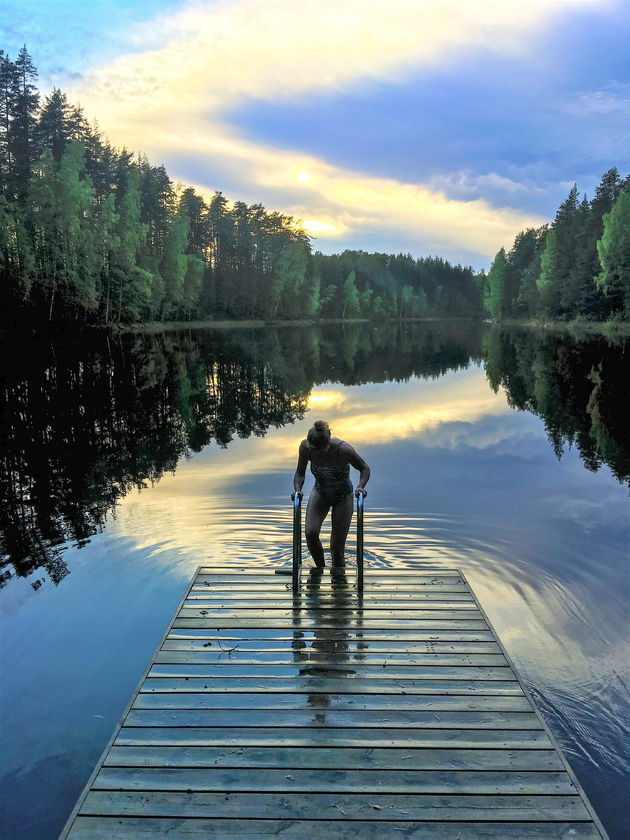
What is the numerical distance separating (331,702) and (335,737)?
529 millimetres

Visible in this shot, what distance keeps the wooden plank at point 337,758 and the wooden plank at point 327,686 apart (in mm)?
841

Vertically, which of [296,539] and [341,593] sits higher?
[296,539]

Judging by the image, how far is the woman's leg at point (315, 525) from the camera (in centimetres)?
861

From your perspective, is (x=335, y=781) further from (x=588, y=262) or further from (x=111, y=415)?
(x=588, y=262)

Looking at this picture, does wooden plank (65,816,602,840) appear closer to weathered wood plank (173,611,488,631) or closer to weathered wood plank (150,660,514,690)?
weathered wood plank (150,660,514,690)

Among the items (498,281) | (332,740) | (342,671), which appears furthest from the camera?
(498,281)

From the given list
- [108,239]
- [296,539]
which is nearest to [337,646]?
[296,539]

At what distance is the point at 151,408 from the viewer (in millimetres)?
25500

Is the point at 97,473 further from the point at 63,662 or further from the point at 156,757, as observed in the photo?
the point at 156,757

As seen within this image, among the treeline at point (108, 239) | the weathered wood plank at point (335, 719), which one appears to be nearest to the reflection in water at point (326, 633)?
the weathered wood plank at point (335, 719)

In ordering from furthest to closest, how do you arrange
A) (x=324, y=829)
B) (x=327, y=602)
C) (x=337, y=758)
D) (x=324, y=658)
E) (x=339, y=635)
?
(x=327, y=602)
(x=339, y=635)
(x=324, y=658)
(x=337, y=758)
(x=324, y=829)

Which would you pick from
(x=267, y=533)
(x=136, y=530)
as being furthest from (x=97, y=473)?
(x=267, y=533)

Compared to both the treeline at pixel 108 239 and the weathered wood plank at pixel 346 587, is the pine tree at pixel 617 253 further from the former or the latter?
the weathered wood plank at pixel 346 587

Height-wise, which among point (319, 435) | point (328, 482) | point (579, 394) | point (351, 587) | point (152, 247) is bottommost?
point (351, 587)
